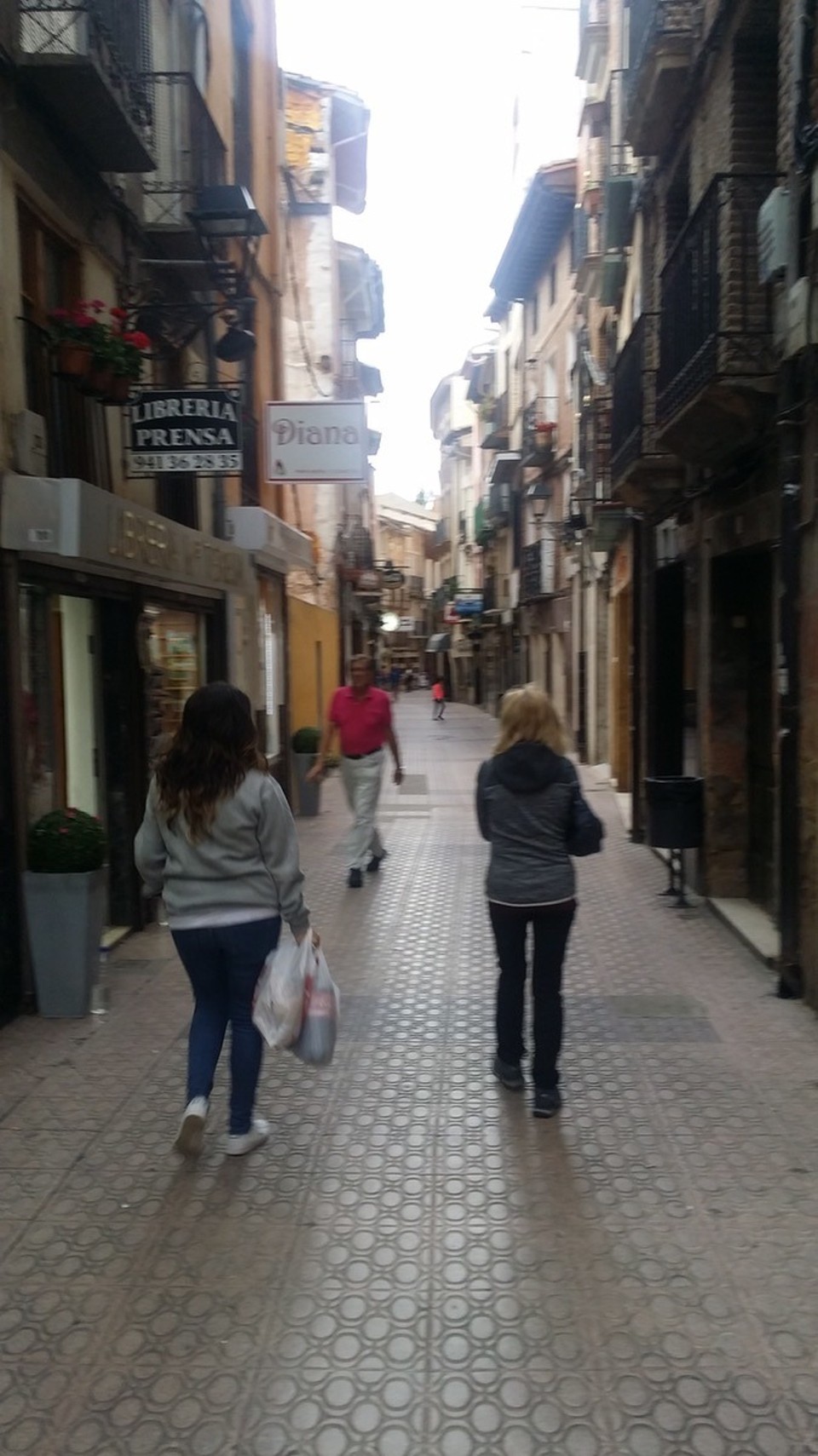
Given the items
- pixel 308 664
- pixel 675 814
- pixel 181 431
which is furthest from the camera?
pixel 308 664

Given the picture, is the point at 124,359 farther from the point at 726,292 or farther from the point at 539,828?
the point at 539,828

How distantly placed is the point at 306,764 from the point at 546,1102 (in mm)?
10221

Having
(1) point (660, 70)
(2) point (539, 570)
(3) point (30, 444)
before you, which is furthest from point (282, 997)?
(2) point (539, 570)

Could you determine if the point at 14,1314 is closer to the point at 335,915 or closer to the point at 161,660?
the point at 335,915

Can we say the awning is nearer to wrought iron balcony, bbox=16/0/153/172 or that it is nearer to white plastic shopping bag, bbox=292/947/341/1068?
wrought iron balcony, bbox=16/0/153/172

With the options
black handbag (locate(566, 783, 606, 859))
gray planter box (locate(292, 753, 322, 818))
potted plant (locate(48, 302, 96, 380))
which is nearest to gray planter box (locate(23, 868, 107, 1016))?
black handbag (locate(566, 783, 606, 859))

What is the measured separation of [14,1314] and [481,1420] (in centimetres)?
143

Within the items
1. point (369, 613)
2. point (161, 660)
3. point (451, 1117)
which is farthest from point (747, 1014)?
point (369, 613)

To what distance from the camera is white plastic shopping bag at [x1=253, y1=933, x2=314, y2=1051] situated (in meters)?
4.40

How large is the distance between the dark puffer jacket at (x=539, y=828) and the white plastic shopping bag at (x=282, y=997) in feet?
3.35

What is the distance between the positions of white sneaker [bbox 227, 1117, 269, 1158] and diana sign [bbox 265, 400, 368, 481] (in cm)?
827

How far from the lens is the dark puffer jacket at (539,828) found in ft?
16.5

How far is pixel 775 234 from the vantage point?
6684mm

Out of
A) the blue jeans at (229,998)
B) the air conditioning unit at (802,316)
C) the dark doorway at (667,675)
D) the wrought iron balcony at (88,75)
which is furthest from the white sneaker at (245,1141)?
the dark doorway at (667,675)
